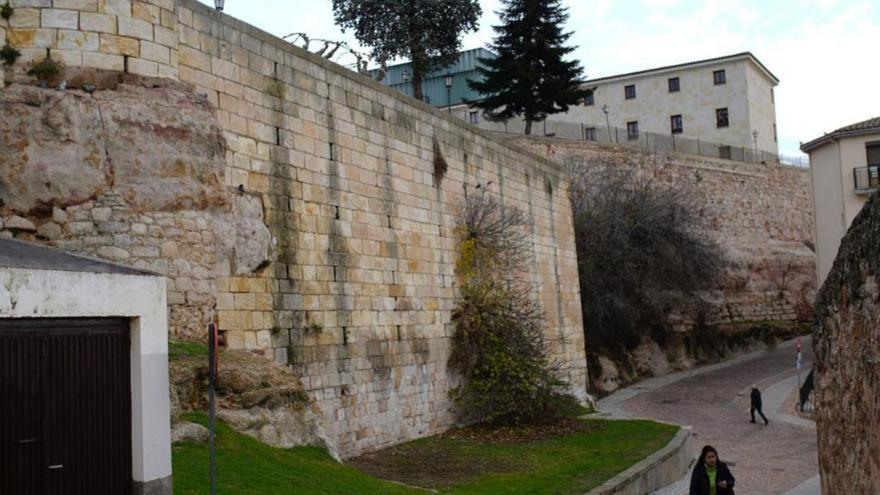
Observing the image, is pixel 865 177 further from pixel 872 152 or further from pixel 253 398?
pixel 253 398

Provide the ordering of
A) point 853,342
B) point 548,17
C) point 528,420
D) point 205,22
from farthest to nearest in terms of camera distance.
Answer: point 548,17 < point 528,420 < point 205,22 < point 853,342

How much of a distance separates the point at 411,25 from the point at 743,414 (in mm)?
21074

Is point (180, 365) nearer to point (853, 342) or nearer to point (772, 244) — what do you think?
point (853, 342)

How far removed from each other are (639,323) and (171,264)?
72.9 ft

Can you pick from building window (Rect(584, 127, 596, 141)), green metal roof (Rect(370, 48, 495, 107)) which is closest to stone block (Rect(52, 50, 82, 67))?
green metal roof (Rect(370, 48, 495, 107))

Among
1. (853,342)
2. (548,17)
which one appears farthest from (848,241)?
(548,17)

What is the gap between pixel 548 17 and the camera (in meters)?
38.4

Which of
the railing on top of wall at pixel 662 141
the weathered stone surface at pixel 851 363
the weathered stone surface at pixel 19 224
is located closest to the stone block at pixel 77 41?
the weathered stone surface at pixel 19 224

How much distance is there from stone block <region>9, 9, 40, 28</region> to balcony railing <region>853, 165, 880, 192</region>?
23.4 meters

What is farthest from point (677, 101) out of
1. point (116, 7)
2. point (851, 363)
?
point (851, 363)

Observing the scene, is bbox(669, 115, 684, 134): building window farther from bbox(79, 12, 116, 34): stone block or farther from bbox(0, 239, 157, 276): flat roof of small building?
bbox(0, 239, 157, 276): flat roof of small building

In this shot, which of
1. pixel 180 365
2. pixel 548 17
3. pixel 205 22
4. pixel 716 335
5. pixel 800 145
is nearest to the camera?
pixel 180 365

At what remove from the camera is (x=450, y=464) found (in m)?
12.7

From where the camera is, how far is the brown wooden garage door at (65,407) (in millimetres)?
6141
